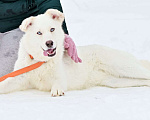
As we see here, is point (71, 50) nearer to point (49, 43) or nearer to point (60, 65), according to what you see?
point (60, 65)

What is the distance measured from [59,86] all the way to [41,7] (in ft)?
5.29

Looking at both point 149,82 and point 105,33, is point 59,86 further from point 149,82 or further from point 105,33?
point 105,33

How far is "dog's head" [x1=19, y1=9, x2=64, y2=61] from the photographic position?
2.34m

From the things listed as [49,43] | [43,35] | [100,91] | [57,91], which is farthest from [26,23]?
[100,91]

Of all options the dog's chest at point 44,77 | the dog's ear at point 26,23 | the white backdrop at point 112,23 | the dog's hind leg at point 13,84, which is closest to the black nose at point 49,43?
the dog's ear at point 26,23

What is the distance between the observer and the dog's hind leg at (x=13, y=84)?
250 cm

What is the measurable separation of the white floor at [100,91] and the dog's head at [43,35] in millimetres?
398

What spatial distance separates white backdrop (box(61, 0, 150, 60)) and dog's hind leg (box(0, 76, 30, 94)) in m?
2.21

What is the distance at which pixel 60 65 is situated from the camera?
8.91ft

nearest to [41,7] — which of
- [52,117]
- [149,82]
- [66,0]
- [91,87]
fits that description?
[91,87]

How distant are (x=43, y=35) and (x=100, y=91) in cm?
83

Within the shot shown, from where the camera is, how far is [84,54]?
3.16 meters

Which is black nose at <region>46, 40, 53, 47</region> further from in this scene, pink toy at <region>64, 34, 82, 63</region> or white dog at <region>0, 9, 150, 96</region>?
pink toy at <region>64, 34, 82, 63</region>

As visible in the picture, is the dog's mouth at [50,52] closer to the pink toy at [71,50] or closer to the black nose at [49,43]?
the black nose at [49,43]
